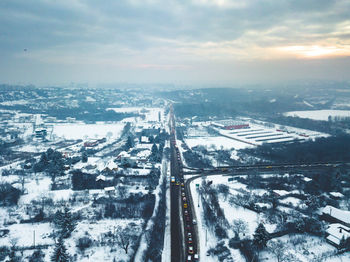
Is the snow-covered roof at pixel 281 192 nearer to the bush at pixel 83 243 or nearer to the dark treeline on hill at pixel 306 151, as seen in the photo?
the dark treeline on hill at pixel 306 151

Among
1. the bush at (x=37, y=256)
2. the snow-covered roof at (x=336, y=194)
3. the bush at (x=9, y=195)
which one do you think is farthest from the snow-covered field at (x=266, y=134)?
the bush at (x=37, y=256)

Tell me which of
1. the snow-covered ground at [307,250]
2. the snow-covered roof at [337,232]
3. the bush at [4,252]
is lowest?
the bush at [4,252]

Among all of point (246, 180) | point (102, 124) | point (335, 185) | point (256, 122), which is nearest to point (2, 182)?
point (246, 180)

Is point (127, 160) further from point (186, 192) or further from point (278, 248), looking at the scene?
point (278, 248)

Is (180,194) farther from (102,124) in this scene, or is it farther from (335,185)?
(102,124)

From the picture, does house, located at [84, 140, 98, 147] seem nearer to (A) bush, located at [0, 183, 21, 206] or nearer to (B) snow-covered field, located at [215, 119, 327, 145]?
(A) bush, located at [0, 183, 21, 206]

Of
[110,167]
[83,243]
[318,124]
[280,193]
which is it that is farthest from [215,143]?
[318,124]

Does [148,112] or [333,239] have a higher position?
[148,112]
